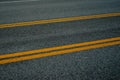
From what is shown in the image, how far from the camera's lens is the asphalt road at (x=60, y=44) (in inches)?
143

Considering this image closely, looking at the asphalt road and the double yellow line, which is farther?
the double yellow line

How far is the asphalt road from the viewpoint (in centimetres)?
363

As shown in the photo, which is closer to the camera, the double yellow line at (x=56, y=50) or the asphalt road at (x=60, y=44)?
the asphalt road at (x=60, y=44)

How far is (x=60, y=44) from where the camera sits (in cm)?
479

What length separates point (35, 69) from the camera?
12.3 ft

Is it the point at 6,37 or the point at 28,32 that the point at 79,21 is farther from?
the point at 6,37

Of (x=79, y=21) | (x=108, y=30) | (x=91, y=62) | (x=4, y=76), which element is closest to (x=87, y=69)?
(x=91, y=62)

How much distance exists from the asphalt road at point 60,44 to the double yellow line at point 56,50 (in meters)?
0.14

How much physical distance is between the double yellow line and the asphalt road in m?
0.14

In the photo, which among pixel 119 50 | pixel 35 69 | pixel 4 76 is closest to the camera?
pixel 4 76

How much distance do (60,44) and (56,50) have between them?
1.15 feet

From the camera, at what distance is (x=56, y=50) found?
448 centimetres

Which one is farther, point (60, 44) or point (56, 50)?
point (60, 44)

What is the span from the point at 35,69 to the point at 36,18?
3549 millimetres
